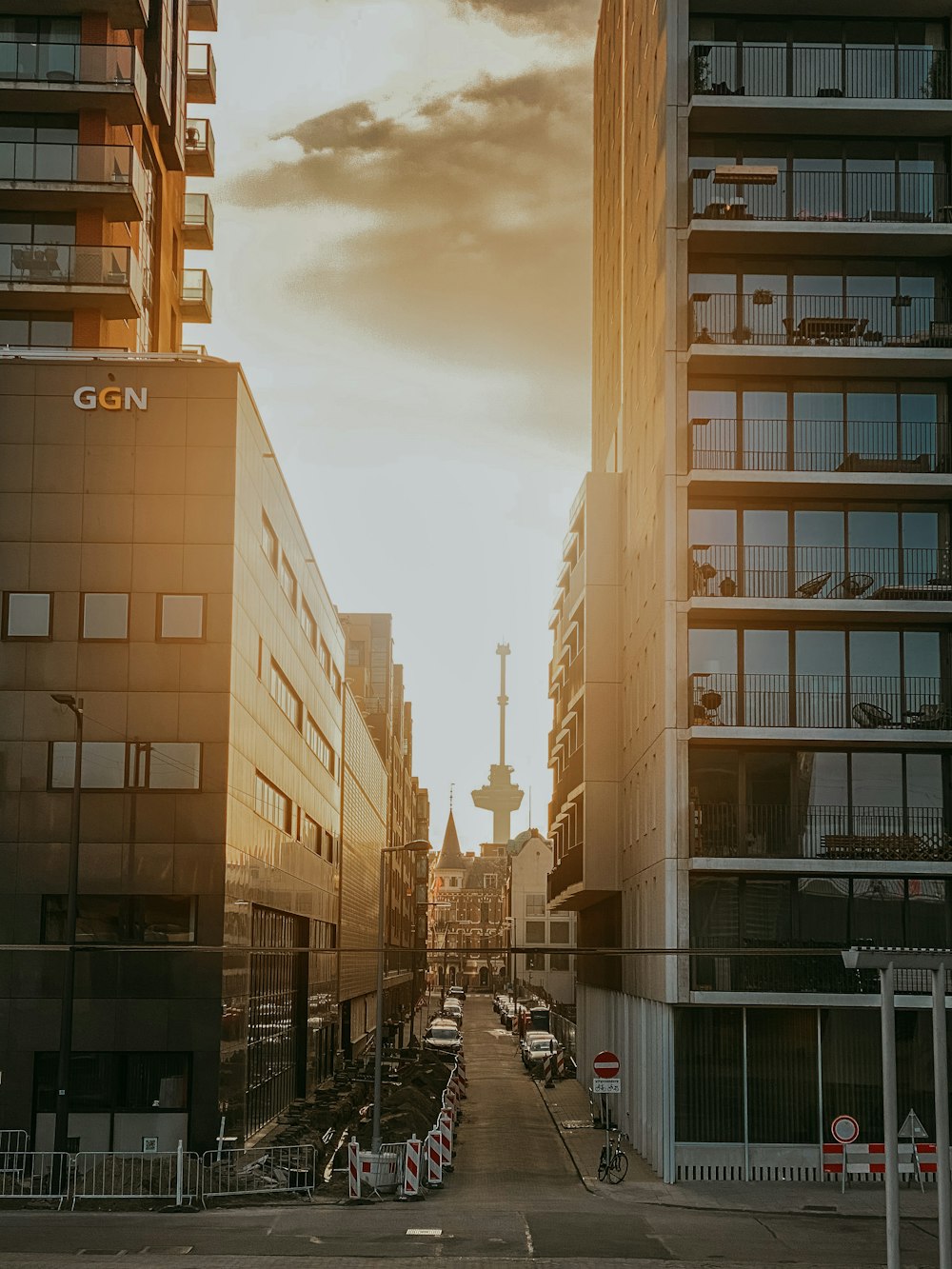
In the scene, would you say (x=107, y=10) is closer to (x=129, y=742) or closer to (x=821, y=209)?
(x=821, y=209)

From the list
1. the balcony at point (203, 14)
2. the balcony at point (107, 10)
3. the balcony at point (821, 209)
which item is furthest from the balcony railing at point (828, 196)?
the balcony at point (203, 14)

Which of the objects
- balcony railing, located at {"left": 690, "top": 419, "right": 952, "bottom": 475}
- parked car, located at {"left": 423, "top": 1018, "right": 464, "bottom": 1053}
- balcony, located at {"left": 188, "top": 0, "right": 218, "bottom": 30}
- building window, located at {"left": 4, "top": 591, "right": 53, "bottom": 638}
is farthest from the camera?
parked car, located at {"left": 423, "top": 1018, "right": 464, "bottom": 1053}

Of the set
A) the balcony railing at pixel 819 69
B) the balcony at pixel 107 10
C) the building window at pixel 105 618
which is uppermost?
the balcony at pixel 107 10

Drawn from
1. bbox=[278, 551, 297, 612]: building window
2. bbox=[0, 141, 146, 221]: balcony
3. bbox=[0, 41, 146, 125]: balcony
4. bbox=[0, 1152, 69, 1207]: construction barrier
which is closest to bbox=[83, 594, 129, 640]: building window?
bbox=[278, 551, 297, 612]: building window

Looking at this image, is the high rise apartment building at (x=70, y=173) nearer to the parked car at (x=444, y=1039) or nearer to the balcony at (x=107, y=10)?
the balcony at (x=107, y=10)

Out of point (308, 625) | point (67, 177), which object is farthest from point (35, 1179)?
point (67, 177)

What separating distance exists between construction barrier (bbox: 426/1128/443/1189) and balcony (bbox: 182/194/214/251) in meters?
41.2

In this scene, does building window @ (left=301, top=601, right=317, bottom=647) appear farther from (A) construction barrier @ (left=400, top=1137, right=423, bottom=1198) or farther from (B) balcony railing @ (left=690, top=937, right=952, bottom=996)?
(A) construction barrier @ (left=400, top=1137, right=423, bottom=1198)

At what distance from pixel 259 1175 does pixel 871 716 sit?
55.7 ft

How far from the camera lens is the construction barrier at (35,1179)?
32844 mm

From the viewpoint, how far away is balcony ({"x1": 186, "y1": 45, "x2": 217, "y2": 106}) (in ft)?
213

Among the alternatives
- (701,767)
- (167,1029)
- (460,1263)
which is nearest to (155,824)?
(167,1029)

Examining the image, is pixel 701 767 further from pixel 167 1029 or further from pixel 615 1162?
pixel 167 1029

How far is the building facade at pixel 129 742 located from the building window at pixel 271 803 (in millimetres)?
Result: 2413
